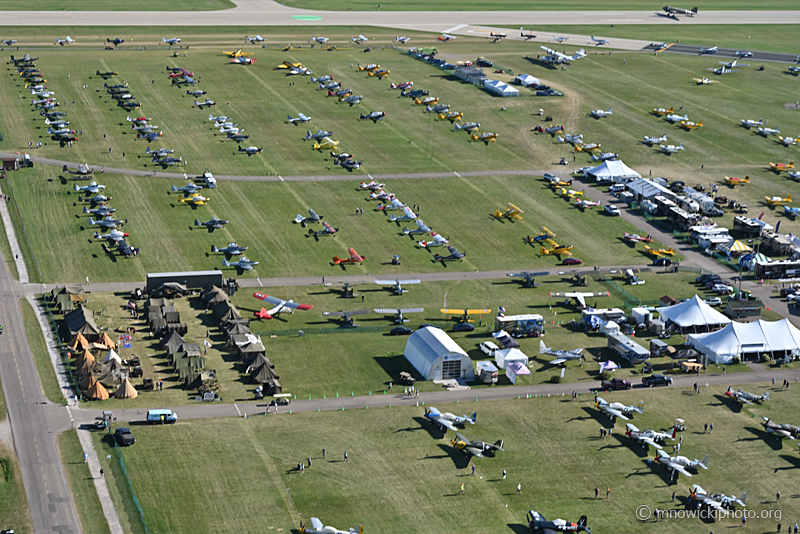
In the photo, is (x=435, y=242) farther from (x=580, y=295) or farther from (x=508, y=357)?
(x=508, y=357)

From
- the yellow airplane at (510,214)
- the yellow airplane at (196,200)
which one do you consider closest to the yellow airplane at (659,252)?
the yellow airplane at (510,214)

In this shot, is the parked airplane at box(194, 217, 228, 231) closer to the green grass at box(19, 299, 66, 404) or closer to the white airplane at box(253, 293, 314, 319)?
the white airplane at box(253, 293, 314, 319)

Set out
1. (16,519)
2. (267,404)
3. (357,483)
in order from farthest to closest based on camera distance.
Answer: (267,404) < (357,483) < (16,519)

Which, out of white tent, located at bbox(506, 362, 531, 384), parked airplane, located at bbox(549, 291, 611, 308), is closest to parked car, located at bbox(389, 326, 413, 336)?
white tent, located at bbox(506, 362, 531, 384)

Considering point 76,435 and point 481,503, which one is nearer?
point 481,503

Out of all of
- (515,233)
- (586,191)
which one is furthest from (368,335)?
(586,191)

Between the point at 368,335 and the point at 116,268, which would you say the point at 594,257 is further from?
the point at 116,268
